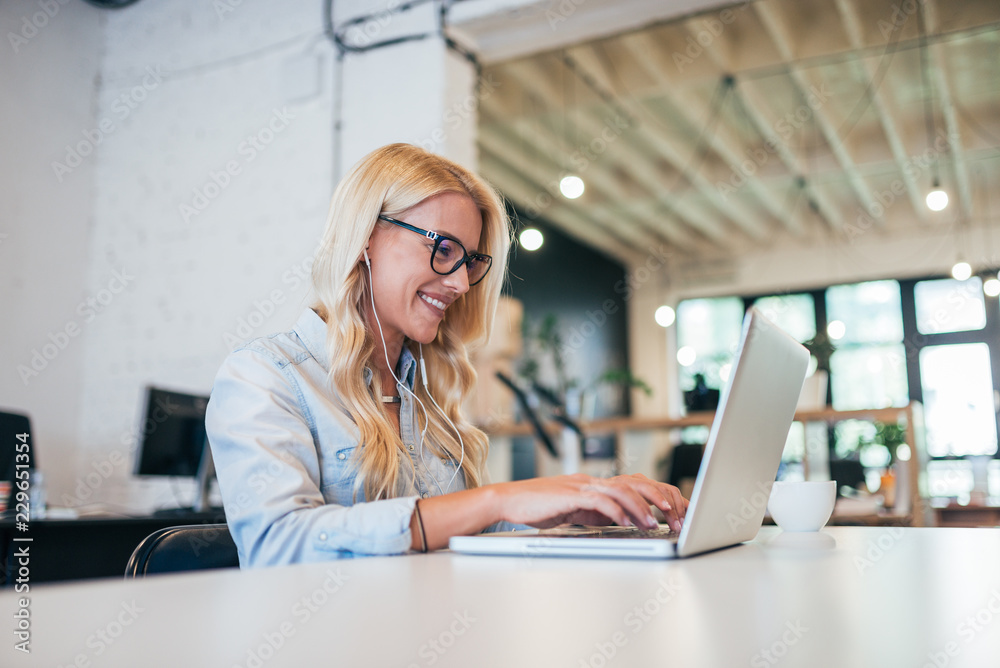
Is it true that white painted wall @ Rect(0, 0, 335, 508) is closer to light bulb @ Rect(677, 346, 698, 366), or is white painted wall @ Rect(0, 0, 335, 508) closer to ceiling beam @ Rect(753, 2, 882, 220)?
ceiling beam @ Rect(753, 2, 882, 220)

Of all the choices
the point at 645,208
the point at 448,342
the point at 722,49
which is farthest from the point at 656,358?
the point at 448,342

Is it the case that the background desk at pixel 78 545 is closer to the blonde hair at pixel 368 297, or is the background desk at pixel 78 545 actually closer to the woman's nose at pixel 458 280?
the blonde hair at pixel 368 297

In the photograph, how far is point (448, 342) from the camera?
176 cm

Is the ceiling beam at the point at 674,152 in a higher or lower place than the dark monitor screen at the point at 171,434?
higher

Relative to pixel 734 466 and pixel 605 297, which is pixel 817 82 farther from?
pixel 734 466

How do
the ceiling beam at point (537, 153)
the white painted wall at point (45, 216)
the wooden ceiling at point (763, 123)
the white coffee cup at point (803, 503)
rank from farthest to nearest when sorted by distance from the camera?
the ceiling beam at point (537, 153) < the wooden ceiling at point (763, 123) < the white painted wall at point (45, 216) < the white coffee cup at point (803, 503)

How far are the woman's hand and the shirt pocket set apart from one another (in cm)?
32

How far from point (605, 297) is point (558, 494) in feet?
30.8

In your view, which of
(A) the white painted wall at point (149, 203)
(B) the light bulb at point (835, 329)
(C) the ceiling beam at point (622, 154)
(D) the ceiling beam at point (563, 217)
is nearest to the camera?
(A) the white painted wall at point (149, 203)

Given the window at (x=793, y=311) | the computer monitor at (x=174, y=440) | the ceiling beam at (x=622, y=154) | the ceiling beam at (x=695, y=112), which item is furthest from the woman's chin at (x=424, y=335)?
the window at (x=793, y=311)

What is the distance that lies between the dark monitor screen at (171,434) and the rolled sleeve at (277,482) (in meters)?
2.43

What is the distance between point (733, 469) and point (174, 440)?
126 inches

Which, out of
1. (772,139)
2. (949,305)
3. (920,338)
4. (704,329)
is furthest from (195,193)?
(949,305)

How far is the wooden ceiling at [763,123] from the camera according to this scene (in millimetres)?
5062
